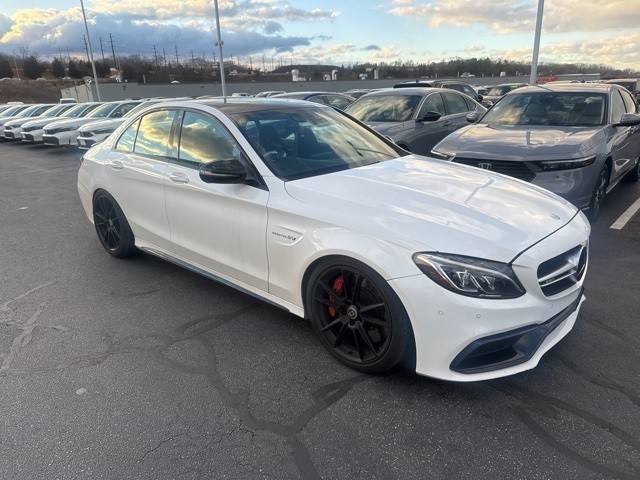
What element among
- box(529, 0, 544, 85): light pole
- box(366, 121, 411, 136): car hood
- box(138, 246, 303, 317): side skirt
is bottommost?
box(138, 246, 303, 317): side skirt

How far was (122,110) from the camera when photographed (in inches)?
642

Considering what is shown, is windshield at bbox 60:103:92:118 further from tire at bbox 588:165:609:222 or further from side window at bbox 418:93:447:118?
tire at bbox 588:165:609:222

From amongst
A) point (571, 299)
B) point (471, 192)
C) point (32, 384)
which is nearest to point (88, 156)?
point (32, 384)

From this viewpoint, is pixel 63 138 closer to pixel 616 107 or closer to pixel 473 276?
pixel 616 107

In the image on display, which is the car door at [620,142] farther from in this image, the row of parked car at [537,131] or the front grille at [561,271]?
the front grille at [561,271]

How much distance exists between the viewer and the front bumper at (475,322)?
7.70 ft

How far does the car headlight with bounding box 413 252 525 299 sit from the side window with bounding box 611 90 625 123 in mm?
5029

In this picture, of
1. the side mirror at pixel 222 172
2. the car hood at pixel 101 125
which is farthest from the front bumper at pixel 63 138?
the side mirror at pixel 222 172

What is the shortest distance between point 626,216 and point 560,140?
1.59 metres

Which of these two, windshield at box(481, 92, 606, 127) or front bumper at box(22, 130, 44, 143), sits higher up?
windshield at box(481, 92, 606, 127)

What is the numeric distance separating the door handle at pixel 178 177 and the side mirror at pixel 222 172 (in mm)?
617

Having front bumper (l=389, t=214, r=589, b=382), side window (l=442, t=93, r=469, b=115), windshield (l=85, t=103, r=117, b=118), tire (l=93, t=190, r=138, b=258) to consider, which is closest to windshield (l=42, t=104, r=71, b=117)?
windshield (l=85, t=103, r=117, b=118)

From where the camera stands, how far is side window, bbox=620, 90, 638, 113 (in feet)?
23.0

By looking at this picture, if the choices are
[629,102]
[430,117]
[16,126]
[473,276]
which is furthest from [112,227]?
[16,126]
